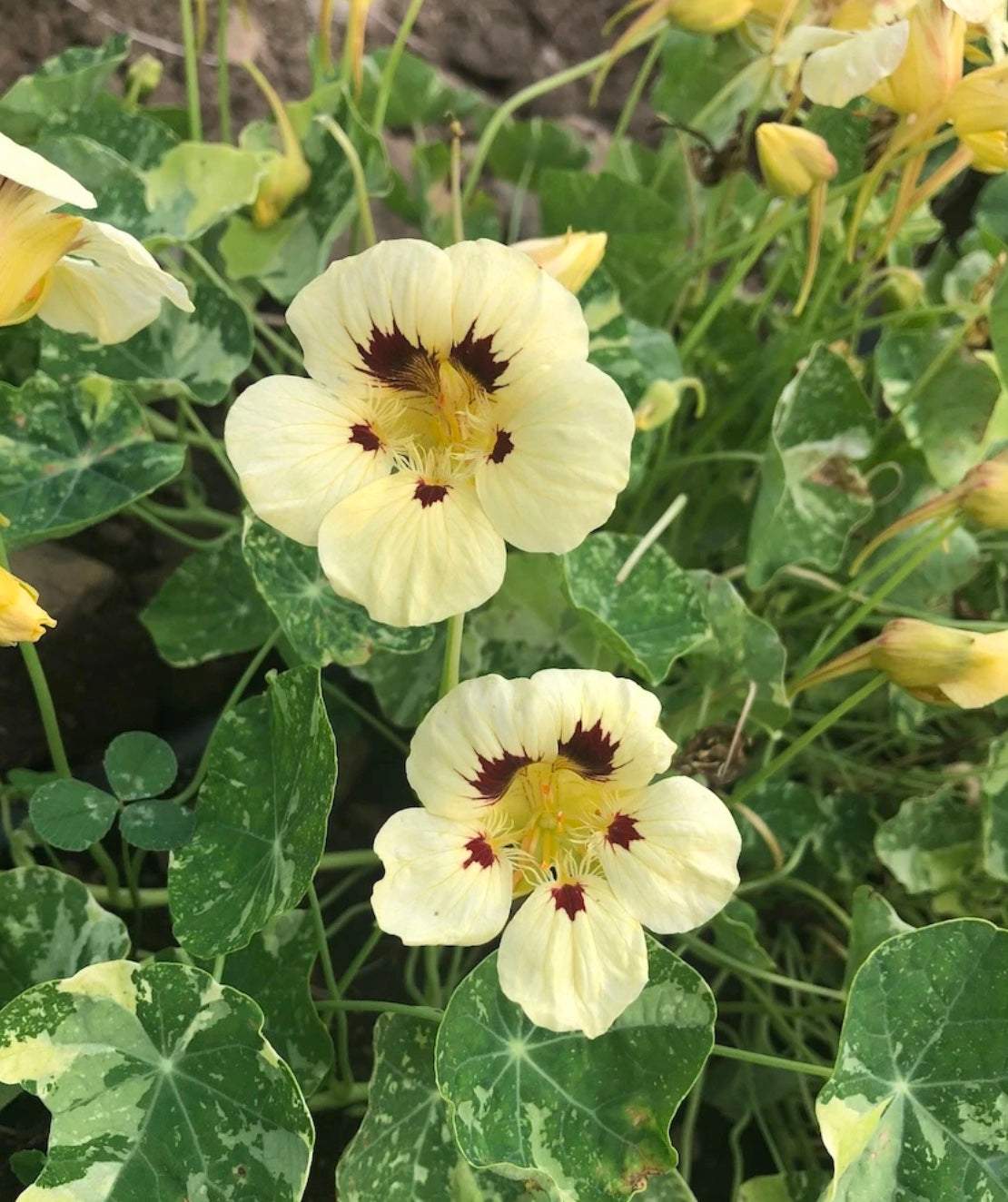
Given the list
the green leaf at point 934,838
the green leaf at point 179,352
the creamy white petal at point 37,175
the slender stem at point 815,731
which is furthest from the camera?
the green leaf at point 934,838

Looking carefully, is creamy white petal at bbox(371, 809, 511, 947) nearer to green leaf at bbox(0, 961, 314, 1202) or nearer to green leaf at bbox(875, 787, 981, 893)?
green leaf at bbox(0, 961, 314, 1202)

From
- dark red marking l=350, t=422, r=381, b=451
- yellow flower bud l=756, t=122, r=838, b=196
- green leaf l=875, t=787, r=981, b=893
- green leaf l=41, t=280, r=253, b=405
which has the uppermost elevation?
yellow flower bud l=756, t=122, r=838, b=196

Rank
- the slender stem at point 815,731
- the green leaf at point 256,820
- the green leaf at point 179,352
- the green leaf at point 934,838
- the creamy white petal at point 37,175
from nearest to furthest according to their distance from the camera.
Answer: the creamy white petal at point 37,175, the green leaf at point 256,820, the slender stem at point 815,731, the green leaf at point 179,352, the green leaf at point 934,838

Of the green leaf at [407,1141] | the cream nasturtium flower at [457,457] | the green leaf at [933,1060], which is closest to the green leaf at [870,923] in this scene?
the green leaf at [933,1060]

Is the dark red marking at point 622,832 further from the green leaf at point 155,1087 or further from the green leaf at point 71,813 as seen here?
the green leaf at point 71,813

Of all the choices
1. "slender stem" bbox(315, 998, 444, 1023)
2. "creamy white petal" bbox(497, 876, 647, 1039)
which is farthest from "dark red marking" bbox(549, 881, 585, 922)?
"slender stem" bbox(315, 998, 444, 1023)

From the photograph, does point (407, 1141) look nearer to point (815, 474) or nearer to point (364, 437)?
point (364, 437)

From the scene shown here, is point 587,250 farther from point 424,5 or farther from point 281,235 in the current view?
point 424,5
